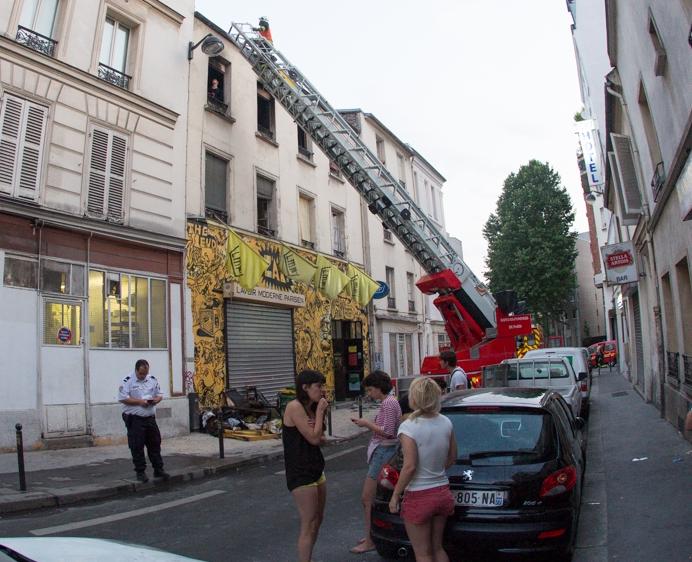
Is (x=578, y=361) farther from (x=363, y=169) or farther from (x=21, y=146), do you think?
(x=21, y=146)

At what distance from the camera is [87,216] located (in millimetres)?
12531

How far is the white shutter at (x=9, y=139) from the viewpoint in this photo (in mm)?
11242

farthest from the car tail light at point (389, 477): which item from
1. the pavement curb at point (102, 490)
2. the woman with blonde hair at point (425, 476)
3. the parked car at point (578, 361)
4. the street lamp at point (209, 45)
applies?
the street lamp at point (209, 45)

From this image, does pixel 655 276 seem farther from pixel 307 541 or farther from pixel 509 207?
pixel 509 207

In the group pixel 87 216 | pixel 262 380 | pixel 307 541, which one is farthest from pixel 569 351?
pixel 307 541

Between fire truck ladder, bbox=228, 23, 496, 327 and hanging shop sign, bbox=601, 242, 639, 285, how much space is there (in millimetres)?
3250

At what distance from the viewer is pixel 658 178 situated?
10.4 meters

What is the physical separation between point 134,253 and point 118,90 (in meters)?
3.58

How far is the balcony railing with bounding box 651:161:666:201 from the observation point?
10.1m

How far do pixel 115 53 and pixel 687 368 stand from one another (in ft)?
43.2

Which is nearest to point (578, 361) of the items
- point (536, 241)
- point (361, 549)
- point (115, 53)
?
point (361, 549)

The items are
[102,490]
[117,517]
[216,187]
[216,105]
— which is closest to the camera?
[117,517]

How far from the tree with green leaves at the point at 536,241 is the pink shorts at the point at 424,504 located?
126 feet

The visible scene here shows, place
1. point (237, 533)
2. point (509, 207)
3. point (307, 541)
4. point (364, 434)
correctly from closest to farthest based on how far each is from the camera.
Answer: point (307, 541) < point (237, 533) < point (364, 434) < point (509, 207)
